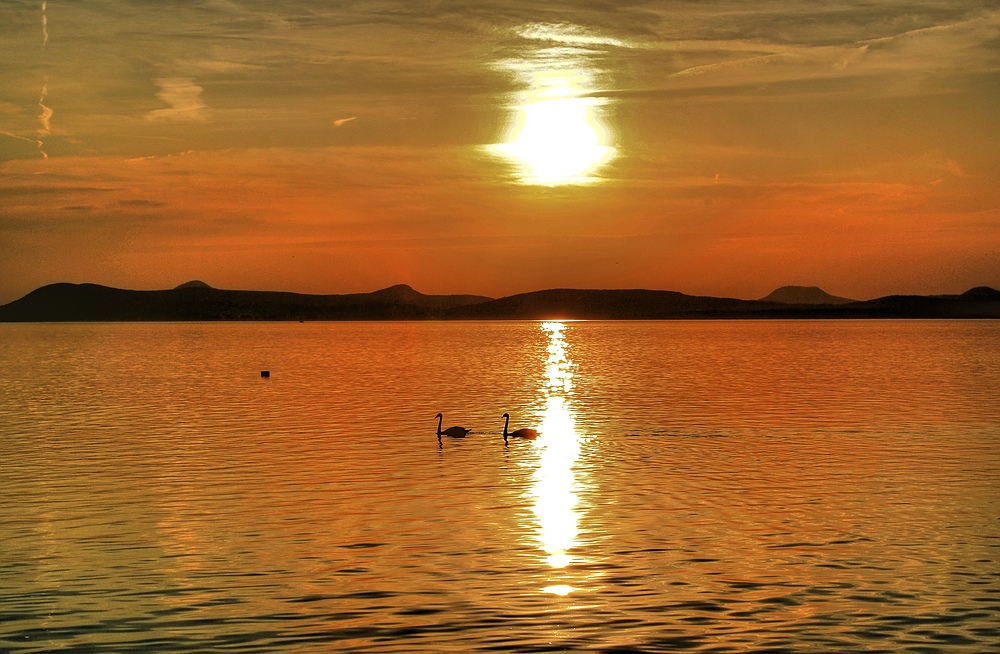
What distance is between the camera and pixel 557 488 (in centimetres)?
Result: 2806

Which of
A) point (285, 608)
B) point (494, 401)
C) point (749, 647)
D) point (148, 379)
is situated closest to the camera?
point (749, 647)

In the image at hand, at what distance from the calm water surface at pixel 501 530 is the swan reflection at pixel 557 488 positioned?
0.48ft

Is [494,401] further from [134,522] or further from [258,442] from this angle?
[134,522]

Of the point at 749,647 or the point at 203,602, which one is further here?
the point at 203,602

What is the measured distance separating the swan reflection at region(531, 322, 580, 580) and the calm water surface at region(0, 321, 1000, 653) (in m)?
0.15

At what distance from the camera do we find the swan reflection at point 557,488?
68.3 ft

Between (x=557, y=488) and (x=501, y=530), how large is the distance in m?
5.82

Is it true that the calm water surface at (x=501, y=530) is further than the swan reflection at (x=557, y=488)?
No

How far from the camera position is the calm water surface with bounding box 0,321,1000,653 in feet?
51.4

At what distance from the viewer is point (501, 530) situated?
22.4 metres

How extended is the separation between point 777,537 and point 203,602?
37.5 ft

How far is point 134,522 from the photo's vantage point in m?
23.4

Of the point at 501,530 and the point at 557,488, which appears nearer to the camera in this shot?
the point at 501,530

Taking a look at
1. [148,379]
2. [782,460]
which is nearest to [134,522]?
[782,460]
